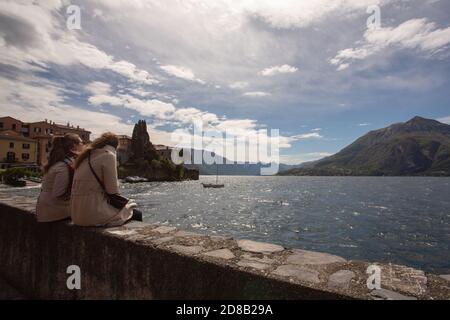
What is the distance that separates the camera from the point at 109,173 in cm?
439

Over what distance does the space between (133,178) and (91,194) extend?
13506 cm

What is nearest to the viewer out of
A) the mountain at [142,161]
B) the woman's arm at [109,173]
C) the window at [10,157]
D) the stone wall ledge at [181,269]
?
the stone wall ledge at [181,269]

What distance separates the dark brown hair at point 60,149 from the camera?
16.6ft

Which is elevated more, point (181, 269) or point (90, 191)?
point (90, 191)

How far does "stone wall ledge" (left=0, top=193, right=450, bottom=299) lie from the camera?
2.40 meters

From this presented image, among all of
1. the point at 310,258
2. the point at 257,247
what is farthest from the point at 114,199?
the point at 310,258

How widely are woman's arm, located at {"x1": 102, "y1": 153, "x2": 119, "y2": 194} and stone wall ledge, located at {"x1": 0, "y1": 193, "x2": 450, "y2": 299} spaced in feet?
2.09

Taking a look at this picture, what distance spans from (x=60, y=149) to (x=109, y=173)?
4.75 feet

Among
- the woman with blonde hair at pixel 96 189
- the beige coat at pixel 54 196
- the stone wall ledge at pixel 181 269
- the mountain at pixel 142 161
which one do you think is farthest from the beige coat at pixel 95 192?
the mountain at pixel 142 161

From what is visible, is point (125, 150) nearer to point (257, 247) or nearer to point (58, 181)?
point (58, 181)

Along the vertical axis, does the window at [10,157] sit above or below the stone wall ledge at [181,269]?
above

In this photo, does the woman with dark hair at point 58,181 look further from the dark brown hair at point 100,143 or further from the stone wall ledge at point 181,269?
the dark brown hair at point 100,143

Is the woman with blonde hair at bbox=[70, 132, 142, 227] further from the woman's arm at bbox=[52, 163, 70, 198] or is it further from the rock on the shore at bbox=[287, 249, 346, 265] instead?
the rock on the shore at bbox=[287, 249, 346, 265]
